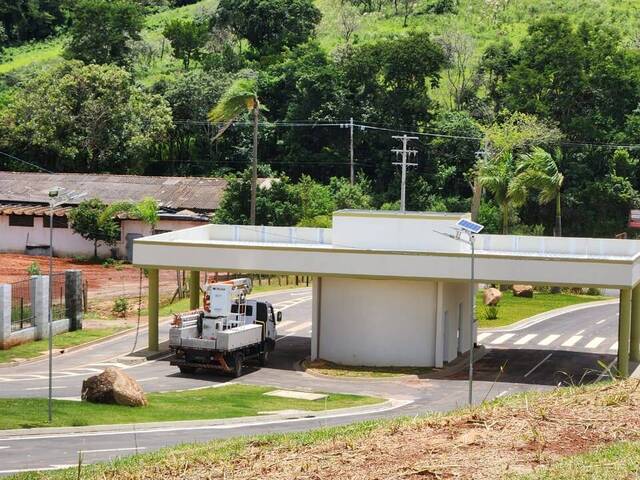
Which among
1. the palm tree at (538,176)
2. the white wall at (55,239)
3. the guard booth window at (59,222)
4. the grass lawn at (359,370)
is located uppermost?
the palm tree at (538,176)

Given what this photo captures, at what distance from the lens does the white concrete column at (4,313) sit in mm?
46406

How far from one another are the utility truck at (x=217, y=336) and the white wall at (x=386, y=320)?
3299 millimetres

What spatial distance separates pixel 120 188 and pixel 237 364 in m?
46.4

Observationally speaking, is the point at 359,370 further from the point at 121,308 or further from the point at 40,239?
the point at 40,239

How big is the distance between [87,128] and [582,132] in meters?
39.3

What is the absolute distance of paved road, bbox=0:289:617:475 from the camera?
2856 centimetres

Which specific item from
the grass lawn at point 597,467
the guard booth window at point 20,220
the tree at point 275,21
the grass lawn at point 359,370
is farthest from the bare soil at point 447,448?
the tree at point 275,21

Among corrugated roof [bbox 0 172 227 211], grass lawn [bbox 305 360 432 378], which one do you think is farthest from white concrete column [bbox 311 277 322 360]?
corrugated roof [bbox 0 172 227 211]

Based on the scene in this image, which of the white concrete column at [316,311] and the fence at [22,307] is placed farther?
the fence at [22,307]

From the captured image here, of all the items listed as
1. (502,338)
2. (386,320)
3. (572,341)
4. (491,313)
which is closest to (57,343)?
(386,320)

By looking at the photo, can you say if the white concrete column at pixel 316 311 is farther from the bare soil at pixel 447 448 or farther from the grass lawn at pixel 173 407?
the bare soil at pixel 447 448

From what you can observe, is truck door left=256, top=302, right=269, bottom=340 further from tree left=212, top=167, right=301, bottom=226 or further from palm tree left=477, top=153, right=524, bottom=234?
tree left=212, top=167, right=301, bottom=226

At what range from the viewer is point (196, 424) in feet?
108

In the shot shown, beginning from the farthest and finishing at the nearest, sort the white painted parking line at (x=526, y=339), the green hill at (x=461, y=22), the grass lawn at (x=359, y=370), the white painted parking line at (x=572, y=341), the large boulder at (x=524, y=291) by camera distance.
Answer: the green hill at (x=461, y=22) < the large boulder at (x=524, y=291) < the white painted parking line at (x=526, y=339) < the white painted parking line at (x=572, y=341) < the grass lawn at (x=359, y=370)
